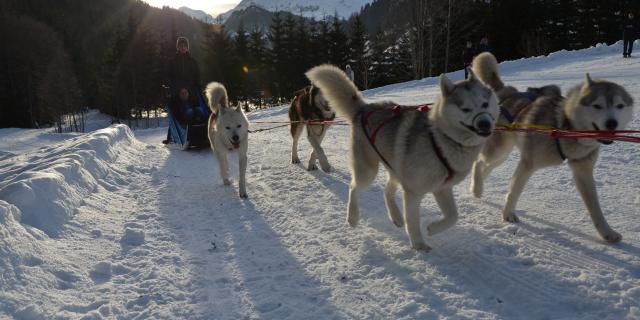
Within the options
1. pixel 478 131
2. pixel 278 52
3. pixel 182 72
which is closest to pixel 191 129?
pixel 182 72

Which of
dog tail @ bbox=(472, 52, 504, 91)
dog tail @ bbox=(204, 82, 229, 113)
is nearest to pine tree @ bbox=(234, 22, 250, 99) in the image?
dog tail @ bbox=(204, 82, 229, 113)

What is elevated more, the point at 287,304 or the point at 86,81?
the point at 86,81

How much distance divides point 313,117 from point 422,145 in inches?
133

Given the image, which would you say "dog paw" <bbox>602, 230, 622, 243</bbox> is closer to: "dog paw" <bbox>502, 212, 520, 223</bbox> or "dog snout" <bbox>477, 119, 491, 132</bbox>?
"dog paw" <bbox>502, 212, 520, 223</bbox>

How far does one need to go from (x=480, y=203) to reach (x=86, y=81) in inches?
2222

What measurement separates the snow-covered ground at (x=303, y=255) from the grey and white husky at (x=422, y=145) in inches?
13.7

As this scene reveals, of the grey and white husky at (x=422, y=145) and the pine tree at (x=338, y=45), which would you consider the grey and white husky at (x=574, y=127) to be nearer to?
the grey and white husky at (x=422, y=145)

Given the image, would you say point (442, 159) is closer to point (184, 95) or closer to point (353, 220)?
point (353, 220)

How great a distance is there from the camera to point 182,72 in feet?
28.0

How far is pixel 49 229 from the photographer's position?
11.0ft

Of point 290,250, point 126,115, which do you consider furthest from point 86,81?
point 290,250

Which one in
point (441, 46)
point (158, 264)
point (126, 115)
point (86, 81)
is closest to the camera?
point (158, 264)

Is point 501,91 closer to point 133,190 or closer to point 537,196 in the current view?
point 537,196

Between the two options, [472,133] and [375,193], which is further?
[375,193]
